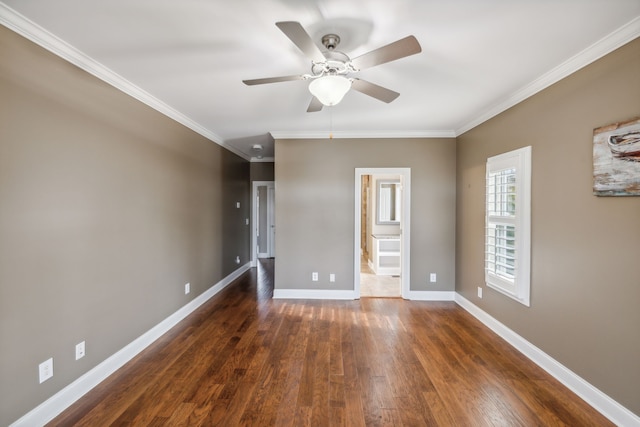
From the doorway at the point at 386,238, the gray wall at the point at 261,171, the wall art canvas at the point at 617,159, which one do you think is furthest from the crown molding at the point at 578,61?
the gray wall at the point at 261,171

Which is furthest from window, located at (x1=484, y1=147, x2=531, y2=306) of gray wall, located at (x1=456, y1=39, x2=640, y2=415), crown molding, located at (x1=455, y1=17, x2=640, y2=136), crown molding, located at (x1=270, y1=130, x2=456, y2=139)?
crown molding, located at (x1=270, y1=130, x2=456, y2=139)

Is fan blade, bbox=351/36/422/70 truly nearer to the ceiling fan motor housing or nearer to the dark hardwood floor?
the ceiling fan motor housing

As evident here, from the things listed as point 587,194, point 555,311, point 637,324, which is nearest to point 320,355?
point 555,311

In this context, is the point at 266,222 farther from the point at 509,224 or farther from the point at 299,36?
the point at 299,36

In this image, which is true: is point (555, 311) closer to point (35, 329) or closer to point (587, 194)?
point (587, 194)

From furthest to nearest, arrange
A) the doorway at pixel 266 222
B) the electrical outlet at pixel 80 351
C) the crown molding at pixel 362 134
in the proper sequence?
the doorway at pixel 266 222, the crown molding at pixel 362 134, the electrical outlet at pixel 80 351

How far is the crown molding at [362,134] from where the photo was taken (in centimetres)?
423

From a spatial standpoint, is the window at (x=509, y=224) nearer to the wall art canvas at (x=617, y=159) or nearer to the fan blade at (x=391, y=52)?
the wall art canvas at (x=617, y=159)

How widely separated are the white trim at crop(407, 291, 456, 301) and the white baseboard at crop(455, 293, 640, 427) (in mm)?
911

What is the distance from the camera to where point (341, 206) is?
438 centimetres

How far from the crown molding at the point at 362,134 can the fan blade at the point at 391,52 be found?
2.52 metres

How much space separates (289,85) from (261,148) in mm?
2829

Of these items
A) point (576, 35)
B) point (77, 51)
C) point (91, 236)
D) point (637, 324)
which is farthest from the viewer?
point (91, 236)

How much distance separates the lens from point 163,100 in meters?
3.02
